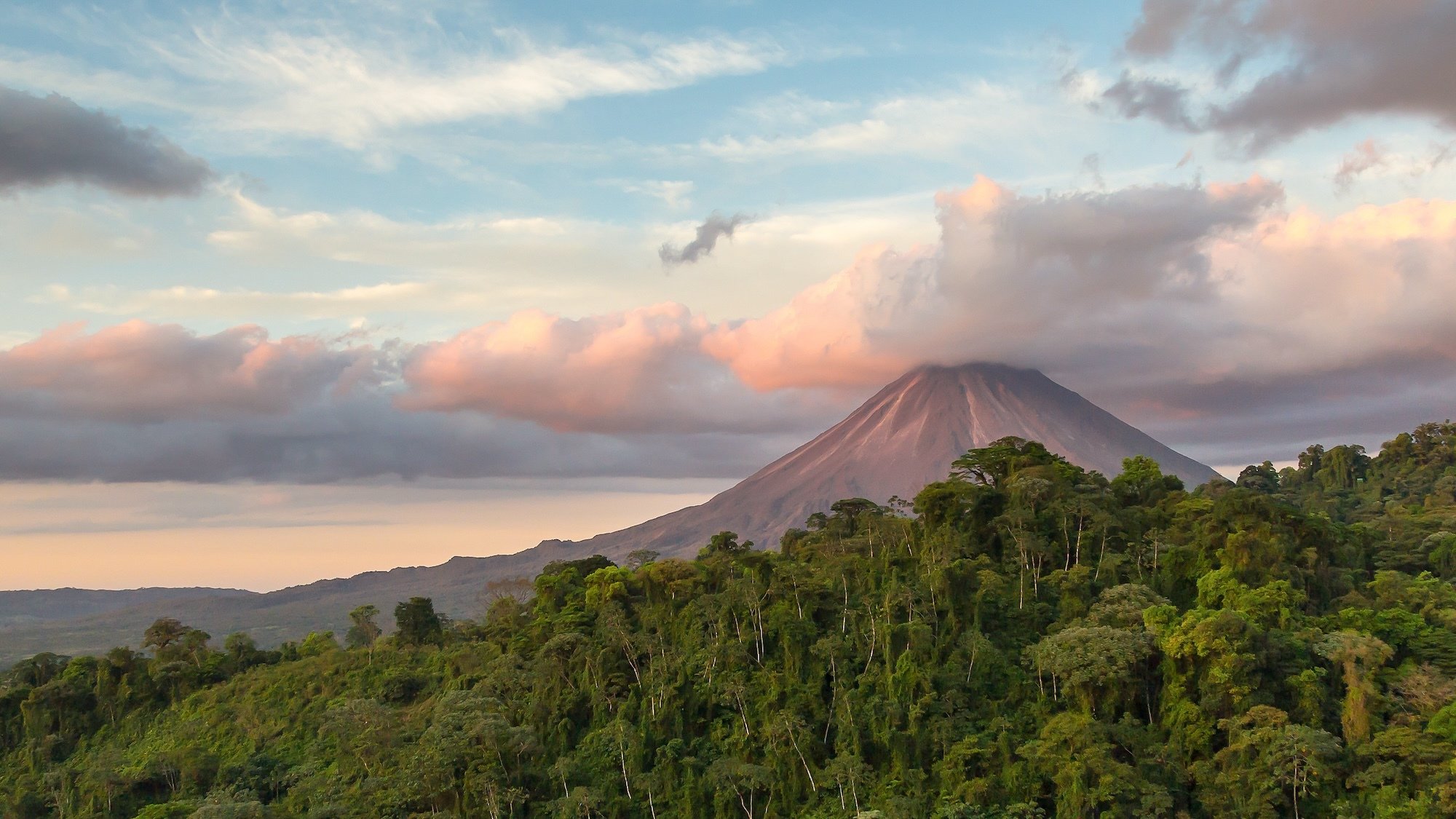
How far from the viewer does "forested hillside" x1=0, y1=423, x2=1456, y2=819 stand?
126 feet

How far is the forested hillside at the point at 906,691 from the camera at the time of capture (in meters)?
38.5

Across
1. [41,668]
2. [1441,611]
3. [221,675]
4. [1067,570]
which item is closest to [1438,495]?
[1441,611]

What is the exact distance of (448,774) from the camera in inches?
1714

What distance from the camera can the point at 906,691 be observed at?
4394cm

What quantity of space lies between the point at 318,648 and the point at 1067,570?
4626cm

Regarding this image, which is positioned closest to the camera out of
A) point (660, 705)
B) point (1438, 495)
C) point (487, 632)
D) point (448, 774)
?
point (448, 774)

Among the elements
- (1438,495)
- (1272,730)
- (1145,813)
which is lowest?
(1145,813)

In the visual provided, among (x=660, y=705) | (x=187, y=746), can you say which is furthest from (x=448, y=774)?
(x=187, y=746)

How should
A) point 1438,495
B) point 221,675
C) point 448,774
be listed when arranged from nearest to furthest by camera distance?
point 448,774, point 221,675, point 1438,495

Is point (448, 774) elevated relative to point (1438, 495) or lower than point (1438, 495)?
lower

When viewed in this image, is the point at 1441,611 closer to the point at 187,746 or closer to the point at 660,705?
the point at 660,705

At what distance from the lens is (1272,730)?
1460 inches

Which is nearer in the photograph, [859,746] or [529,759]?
[859,746]

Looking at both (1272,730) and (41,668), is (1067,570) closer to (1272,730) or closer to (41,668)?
(1272,730)
